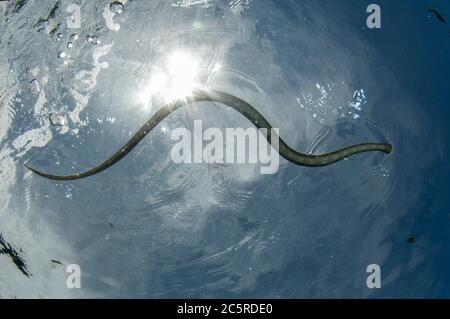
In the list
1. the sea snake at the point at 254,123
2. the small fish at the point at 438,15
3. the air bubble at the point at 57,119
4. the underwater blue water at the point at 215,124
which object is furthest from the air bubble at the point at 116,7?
the small fish at the point at 438,15

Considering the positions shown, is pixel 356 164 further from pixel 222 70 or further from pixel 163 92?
pixel 163 92

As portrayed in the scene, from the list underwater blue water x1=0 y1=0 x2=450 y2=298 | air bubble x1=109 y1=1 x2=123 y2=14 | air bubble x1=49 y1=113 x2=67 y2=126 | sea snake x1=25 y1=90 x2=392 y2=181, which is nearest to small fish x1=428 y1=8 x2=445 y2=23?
underwater blue water x1=0 y1=0 x2=450 y2=298

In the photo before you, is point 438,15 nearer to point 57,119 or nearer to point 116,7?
point 116,7

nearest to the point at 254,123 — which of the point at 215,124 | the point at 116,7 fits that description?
the point at 215,124

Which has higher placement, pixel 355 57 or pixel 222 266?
pixel 355 57

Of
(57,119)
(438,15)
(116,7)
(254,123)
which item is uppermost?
(116,7)

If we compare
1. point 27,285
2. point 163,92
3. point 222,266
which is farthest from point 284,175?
point 27,285
